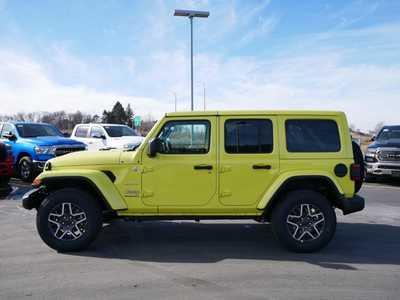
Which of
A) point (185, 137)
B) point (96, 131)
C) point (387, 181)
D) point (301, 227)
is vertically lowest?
point (301, 227)

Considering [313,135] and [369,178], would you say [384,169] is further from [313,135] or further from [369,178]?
[313,135]

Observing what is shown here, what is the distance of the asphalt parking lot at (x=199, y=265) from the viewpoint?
425cm

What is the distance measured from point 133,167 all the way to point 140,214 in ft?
2.09

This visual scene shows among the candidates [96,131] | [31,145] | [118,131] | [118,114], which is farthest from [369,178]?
[118,114]

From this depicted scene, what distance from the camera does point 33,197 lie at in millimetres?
5699

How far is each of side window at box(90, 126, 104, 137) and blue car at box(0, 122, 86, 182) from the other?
2.59 m

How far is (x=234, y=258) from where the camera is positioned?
532 centimetres

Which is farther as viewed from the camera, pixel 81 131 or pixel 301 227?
pixel 81 131

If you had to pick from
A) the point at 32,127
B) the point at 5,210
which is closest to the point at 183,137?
the point at 5,210

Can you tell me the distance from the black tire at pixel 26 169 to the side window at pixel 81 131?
14.0ft

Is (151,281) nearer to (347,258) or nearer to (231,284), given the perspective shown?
(231,284)

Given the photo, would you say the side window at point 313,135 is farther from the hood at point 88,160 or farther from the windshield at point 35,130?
the windshield at point 35,130

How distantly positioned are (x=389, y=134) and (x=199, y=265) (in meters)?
11.0

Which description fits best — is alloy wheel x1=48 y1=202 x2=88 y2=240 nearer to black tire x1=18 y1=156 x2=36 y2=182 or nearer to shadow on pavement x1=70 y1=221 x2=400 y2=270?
shadow on pavement x1=70 y1=221 x2=400 y2=270
